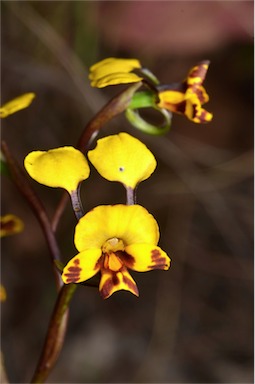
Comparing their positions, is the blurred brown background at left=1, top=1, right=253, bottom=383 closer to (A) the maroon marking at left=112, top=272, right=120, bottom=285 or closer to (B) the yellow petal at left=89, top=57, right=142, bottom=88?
(B) the yellow petal at left=89, top=57, right=142, bottom=88

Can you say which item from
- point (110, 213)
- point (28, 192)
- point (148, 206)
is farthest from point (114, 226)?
point (148, 206)

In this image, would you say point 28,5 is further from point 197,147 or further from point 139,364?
point 139,364

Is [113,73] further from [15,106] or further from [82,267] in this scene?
[82,267]

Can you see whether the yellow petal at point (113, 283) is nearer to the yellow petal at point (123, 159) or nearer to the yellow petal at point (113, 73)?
the yellow petal at point (123, 159)

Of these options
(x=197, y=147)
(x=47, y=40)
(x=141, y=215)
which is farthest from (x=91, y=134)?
(x=197, y=147)

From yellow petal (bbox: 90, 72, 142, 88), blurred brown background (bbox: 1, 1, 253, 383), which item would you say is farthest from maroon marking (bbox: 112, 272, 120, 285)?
blurred brown background (bbox: 1, 1, 253, 383)

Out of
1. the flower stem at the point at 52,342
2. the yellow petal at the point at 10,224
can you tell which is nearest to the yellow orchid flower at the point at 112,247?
the flower stem at the point at 52,342
